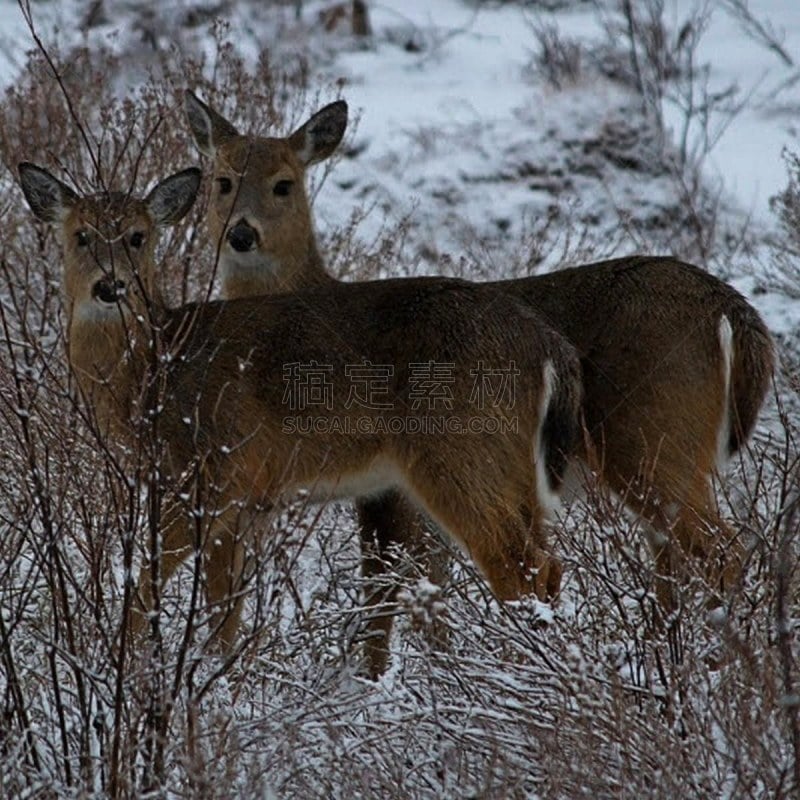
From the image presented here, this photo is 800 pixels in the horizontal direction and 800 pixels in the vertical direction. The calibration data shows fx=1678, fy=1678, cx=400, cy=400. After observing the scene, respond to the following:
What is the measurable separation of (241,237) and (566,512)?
2.16m

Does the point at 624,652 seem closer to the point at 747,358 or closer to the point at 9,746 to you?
the point at 9,746

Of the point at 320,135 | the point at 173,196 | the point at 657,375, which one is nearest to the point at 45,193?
the point at 173,196

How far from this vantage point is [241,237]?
769 centimetres

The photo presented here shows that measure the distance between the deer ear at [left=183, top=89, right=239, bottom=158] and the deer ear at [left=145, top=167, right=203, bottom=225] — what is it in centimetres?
167

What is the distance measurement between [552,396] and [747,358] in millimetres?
923

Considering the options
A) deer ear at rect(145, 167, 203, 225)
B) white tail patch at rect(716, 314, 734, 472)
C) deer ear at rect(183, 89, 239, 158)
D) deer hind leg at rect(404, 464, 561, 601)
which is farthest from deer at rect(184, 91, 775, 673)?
deer ear at rect(183, 89, 239, 158)

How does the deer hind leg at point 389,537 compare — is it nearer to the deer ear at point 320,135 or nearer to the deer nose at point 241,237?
the deer nose at point 241,237

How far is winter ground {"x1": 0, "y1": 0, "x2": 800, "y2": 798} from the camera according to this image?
4.01m

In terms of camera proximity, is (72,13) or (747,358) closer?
(747,358)

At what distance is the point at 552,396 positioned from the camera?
6.19 meters

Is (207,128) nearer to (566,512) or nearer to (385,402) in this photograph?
(385,402)

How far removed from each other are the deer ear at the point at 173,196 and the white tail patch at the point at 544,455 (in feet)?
5.01

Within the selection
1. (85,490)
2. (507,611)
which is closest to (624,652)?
(507,611)

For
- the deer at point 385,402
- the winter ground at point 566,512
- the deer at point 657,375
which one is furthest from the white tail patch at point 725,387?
the deer at point 385,402
